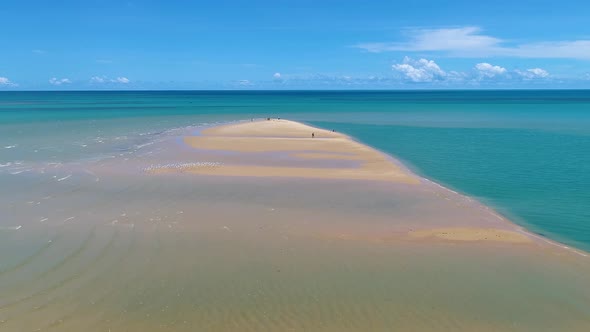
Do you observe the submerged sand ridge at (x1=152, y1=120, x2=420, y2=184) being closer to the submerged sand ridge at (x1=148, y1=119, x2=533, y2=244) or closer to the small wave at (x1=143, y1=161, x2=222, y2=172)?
the submerged sand ridge at (x1=148, y1=119, x2=533, y2=244)

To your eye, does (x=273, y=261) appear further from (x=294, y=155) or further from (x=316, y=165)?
(x=294, y=155)

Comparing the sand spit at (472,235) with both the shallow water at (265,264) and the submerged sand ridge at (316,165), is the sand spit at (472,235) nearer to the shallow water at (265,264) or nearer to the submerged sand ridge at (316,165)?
the submerged sand ridge at (316,165)

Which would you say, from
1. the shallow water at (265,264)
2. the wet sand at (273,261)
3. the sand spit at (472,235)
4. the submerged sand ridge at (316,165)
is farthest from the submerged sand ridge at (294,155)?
the sand spit at (472,235)

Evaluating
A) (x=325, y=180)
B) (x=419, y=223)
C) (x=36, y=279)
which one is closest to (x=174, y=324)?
(x=36, y=279)

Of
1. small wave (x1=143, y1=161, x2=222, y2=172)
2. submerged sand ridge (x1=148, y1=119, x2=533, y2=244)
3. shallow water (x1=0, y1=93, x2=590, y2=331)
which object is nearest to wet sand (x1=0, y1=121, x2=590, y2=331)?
shallow water (x1=0, y1=93, x2=590, y2=331)

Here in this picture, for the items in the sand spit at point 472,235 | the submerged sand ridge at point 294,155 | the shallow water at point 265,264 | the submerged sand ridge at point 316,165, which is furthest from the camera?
the submerged sand ridge at point 294,155
